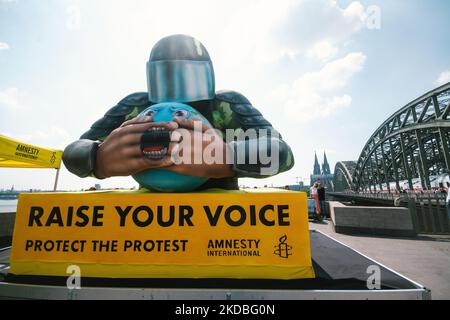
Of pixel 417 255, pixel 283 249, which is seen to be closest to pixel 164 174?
pixel 283 249

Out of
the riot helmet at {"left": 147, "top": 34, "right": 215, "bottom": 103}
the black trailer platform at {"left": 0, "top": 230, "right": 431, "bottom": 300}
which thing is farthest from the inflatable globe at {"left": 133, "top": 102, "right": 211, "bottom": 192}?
the black trailer platform at {"left": 0, "top": 230, "right": 431, "bottom": 300}

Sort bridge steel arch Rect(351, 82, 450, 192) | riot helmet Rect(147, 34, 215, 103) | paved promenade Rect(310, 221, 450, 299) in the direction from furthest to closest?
bridge steel arch Rect(351, 82, 450, 192) < paved promenade Rect(310, 221, 450, 299) < riot helmet Rect(147, 34, 215, 103)

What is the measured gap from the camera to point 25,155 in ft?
20.9

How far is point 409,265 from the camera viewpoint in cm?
360

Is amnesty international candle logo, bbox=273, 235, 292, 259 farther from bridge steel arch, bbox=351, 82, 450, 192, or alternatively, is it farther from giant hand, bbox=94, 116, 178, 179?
bridge steel arch, bbox=351, 82, 450, 192

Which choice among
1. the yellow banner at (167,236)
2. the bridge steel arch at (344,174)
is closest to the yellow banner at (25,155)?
the yellow banner at (167,236)

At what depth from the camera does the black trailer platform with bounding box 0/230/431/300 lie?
171cm

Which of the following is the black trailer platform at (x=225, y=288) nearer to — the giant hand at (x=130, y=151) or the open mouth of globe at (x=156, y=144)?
the giant hand at (x=130, y=151)

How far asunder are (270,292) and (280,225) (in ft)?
1.83

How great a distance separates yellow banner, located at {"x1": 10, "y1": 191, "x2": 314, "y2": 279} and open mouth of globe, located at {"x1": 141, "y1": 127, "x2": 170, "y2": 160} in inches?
15.5

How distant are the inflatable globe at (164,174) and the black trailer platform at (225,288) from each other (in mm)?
838
